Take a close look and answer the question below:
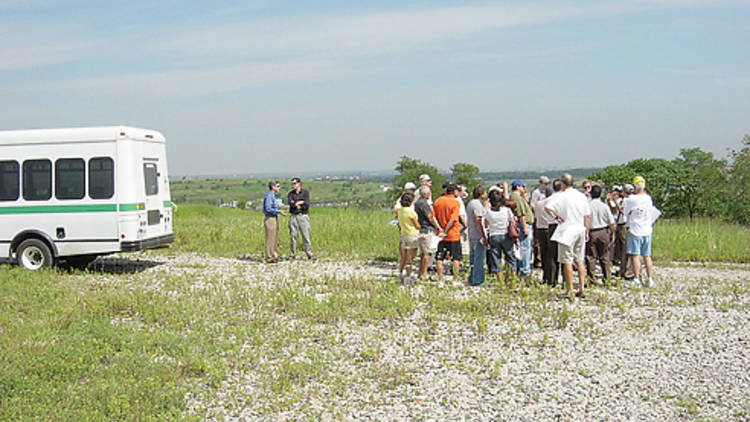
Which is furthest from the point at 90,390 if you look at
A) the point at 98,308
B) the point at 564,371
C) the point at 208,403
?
the point at 564,371

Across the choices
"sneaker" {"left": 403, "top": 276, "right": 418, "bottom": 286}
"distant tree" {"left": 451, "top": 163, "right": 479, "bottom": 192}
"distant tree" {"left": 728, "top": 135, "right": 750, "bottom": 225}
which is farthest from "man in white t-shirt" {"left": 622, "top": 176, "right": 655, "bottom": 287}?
"distant tree" {"left": 451, "top": 163, "right": 479, "bottom": 192}

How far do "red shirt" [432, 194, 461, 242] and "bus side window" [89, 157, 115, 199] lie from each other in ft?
23.1

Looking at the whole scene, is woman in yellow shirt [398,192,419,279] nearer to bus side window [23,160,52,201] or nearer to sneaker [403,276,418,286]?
sneaker [403,276,418,286]

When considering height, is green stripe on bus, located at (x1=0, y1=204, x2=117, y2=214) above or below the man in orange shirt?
above

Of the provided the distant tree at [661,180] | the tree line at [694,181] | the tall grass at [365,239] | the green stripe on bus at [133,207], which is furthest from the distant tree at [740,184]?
the green stripe on bus at [133,207]

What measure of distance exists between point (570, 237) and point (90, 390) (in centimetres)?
738

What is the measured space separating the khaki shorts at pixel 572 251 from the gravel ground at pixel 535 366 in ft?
2.36

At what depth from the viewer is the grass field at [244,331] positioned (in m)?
6.36

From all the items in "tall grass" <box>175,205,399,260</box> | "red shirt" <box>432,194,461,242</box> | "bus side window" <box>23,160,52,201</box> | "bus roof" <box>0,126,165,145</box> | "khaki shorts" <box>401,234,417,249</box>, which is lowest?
"tall grass" <box>175,205,399,260</box>

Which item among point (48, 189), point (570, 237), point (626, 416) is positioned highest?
point (48, 189)

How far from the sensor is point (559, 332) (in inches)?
337

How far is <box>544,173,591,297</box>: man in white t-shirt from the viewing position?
A: 1022 centimetres

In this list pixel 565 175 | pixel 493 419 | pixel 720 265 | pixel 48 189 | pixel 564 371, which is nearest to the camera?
pixel 493 419

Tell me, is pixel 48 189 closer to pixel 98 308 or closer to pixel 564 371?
pixel 98 308
